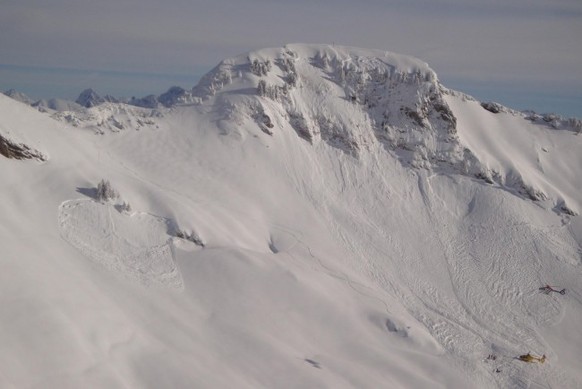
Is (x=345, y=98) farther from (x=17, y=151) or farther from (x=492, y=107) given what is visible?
(x=17, y=151)

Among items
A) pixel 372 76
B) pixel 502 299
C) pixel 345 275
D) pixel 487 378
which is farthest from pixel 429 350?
pixel 372 76

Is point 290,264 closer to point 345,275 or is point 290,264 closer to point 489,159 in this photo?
point 345,275

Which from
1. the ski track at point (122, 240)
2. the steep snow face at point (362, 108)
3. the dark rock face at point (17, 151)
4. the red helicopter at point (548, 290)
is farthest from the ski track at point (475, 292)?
the dark rock face at point (17, 151)


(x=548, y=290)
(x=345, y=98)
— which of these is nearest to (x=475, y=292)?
Answer: (x=548, y=290)

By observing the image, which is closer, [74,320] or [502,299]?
[74,320]

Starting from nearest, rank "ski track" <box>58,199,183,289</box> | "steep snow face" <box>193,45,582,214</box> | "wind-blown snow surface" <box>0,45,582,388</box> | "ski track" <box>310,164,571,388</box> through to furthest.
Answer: "wind-blown snow surface" <box>0,45,582,388</box> < "ski track" <box>58,199,183,289</box> < "ski track" <box>310,164,571,388</box> < "steep snow face" <box>193,45,582,214</box>

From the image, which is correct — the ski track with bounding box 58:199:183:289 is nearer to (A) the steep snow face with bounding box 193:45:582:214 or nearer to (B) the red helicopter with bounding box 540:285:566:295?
(A) the steep snow face with bounding box 193:45:582:214

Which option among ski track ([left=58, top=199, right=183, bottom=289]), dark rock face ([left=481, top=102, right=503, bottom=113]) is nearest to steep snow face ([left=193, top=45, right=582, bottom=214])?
dark rock face ([left=481, top=102, right=503, bottom=113])
